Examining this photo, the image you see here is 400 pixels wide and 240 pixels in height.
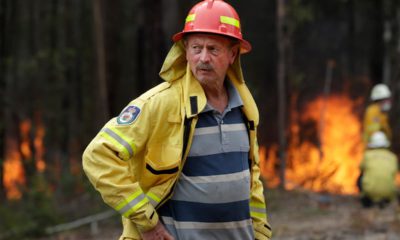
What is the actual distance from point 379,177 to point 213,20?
27.9ft

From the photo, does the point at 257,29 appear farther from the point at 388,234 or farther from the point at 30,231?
the point at 388,234

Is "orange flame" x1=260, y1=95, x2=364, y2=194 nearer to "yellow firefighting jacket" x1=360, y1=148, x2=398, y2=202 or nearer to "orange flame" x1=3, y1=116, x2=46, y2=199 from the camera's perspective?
"yellow firefighting jacket" x1=360, y1=148, x2=398, y2=202

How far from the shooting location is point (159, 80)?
13.7m

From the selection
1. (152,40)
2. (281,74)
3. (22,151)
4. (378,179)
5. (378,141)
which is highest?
(152,40)

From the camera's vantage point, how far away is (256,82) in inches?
870

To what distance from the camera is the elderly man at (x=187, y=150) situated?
11.7ft

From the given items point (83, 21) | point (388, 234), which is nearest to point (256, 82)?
point (83, 21)

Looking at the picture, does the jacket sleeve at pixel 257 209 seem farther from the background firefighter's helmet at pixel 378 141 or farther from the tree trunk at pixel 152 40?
the tree trunk at pixel 152 40

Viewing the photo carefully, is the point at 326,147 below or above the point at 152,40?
below

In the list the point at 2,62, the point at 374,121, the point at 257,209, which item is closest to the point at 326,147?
the point at 374,121

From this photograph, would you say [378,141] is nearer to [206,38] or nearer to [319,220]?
[319,220]

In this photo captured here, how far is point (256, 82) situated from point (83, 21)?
1110cm

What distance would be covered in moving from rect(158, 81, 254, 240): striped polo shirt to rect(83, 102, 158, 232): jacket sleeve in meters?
0.19

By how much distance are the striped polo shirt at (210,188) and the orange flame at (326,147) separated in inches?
501
